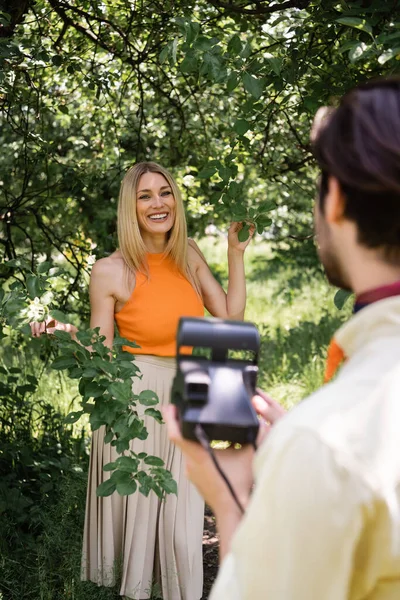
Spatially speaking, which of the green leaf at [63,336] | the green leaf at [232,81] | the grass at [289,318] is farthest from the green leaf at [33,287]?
the grass at [289,318]

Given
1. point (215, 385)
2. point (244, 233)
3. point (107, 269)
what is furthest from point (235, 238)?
point (215, 385)

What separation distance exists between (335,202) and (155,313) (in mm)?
2274

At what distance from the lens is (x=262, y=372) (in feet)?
22.1

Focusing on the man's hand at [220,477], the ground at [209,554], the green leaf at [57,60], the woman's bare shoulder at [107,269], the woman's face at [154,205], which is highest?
the green leaf at [57,60]

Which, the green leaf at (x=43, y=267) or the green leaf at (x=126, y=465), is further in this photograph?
the green leaf at (x=43, y=267)

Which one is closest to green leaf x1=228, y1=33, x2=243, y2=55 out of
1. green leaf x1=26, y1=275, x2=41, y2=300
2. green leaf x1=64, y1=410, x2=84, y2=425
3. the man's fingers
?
green leaf x1=26, y1=275, x2=41, y2=300

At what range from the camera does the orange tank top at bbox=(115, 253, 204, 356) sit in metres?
3.23

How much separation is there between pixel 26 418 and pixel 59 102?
1.96 m

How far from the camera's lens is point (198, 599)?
11.2ft

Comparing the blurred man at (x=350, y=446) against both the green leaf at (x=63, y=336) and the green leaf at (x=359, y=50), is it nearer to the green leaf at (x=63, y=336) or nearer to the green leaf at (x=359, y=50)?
the green leaf at (x=359, y=50)

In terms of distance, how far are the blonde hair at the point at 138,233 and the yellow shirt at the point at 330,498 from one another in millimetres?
2509

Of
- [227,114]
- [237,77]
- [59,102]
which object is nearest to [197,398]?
[237,77]

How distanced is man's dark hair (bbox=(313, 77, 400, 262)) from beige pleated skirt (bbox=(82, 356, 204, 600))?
234 centimetres

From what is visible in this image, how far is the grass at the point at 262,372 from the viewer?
339 cm
